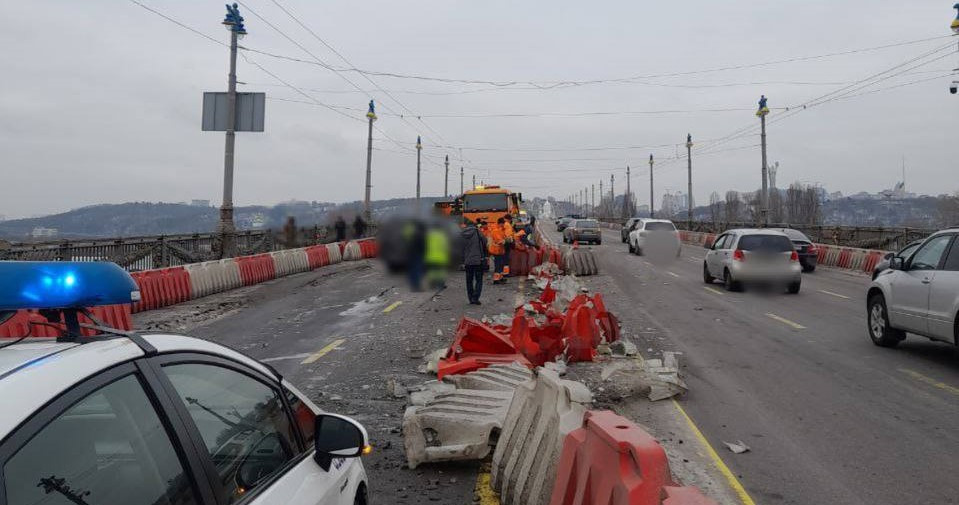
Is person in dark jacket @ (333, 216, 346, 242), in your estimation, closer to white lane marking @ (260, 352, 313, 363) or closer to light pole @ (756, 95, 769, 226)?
white lane marking @ (260, 352, 313, 363)

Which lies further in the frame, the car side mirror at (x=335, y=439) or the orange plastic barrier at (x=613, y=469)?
the orange plastic barrier at (x=613, y=469)

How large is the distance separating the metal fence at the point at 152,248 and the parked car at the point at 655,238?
563 inches

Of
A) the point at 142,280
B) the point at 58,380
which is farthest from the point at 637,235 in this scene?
the point at 58,380

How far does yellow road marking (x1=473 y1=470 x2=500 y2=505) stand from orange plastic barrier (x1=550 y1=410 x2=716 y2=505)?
0.88m

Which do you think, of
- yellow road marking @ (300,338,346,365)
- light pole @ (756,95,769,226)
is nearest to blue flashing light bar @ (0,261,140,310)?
yellow road marking @ (300,338,346,365)

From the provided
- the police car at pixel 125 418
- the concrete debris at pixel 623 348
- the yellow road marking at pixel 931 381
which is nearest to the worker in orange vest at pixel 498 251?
the concrete debris at pixel 623 348

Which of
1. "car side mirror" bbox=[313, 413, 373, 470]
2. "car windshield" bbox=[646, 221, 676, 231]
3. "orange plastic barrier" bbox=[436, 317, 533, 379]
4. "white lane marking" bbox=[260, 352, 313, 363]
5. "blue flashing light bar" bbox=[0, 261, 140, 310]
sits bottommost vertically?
"white lane marking" bbox=[260, 352, 313, 363]

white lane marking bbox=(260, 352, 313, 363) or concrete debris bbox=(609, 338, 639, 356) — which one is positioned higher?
concrete debris bbox=(609, 338, 639, 356)

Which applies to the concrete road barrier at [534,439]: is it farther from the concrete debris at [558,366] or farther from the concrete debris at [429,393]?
the concrete debris at [558,366]

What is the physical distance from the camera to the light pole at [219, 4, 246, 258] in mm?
23203

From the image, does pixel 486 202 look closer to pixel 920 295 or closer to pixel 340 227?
pixel 340 227

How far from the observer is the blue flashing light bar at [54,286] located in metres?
2.09

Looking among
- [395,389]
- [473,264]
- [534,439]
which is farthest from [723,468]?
[473,264]

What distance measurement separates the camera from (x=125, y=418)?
1.98m
